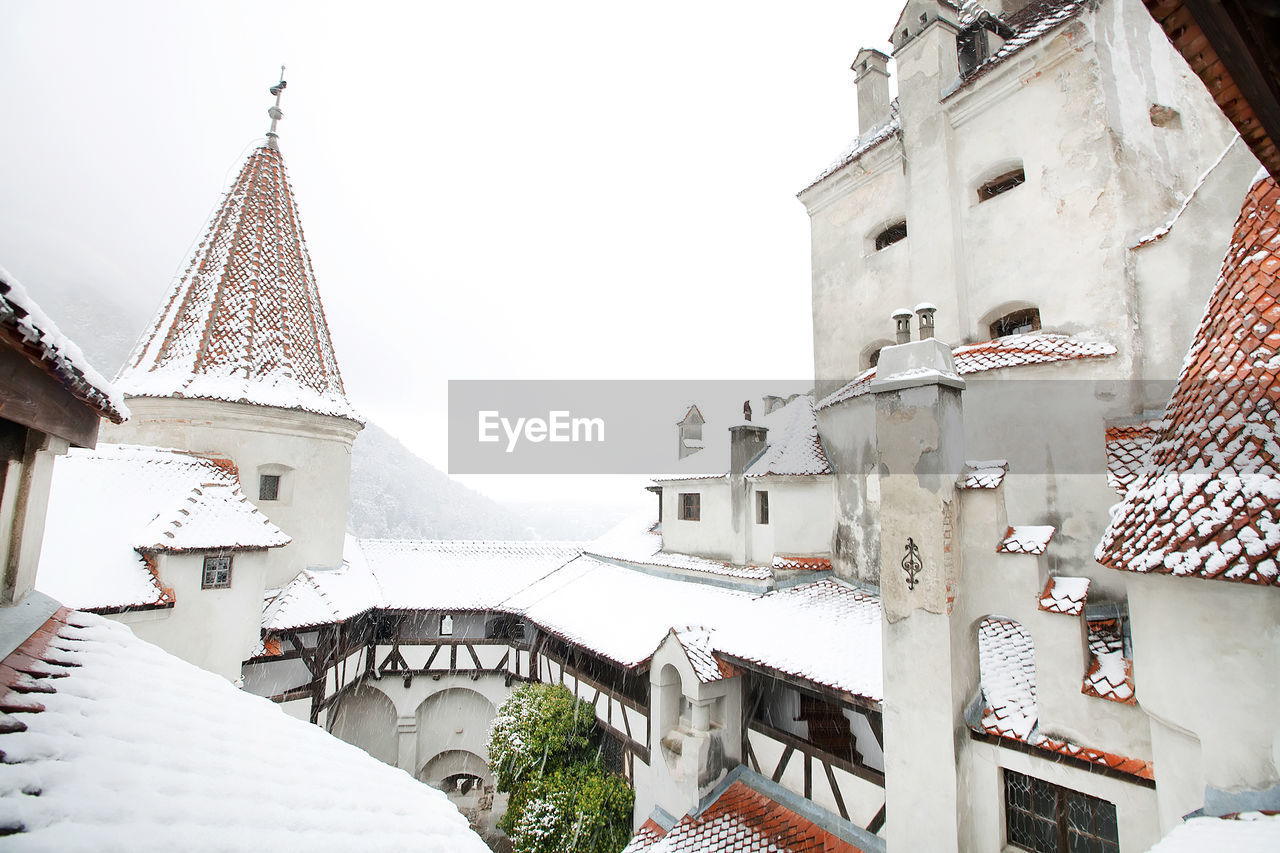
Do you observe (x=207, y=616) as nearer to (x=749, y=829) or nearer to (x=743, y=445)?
(x=749, y=829)

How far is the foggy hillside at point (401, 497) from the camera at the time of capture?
38.6 meters

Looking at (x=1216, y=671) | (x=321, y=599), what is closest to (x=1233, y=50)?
(x=1216, y=671)

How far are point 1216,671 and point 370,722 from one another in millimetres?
18541

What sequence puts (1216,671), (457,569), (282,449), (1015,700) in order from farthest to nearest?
(457,569)
(282,449)
(1015,700)
(1216,671)

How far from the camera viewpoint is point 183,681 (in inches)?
134

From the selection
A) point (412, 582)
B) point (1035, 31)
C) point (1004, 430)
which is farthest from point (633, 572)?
point (1035, 31)

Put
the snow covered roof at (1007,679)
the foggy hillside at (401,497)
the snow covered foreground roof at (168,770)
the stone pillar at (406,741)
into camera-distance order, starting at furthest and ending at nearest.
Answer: the foggy hillside at (401,497) < the stone pillar at (406,741) < the snow covered roof at (1007,679) < the snow covered foreground roof at (168,770)

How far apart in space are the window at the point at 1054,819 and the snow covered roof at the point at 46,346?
27.2 ft

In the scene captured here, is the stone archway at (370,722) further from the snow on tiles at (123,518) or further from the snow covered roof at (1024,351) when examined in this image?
the snow covered roof at (1024,351)

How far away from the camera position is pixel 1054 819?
5.79 m

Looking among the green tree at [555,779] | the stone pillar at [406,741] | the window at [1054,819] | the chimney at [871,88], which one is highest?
the chimney at [871,88]

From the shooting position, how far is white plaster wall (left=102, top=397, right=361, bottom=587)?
43.2 ft

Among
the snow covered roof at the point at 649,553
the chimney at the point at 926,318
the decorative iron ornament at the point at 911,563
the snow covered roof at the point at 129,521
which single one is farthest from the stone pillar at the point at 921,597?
the snow covered roof at the point at 129,521

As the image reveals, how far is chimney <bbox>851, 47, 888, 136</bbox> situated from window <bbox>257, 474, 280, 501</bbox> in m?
16.7
